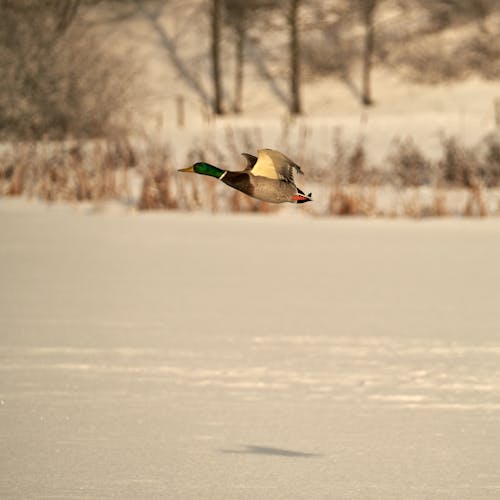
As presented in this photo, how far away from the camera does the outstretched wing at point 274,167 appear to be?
59.1 inches

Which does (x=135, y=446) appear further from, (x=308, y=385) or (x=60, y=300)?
(x=60, y=300)

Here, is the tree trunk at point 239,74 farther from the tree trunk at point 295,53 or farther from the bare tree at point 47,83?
the bare tree at point 47,83

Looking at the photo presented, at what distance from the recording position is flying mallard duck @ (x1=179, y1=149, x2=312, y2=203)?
58.6 inches

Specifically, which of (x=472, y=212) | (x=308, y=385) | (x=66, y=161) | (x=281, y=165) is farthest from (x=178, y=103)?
(x=281, y=165)

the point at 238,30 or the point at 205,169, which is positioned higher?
the point at 238,30

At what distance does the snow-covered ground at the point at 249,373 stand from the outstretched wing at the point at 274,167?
86.5 inches

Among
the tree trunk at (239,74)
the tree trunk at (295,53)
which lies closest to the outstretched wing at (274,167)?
the tree trunk at (295,53)

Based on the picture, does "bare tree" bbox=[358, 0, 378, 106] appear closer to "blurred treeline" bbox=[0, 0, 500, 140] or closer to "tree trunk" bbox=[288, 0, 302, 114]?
"blurred treeline" bbox=[0, 0, 500, 140]

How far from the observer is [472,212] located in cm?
1185

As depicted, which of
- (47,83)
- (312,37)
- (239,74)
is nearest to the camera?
(47,83)

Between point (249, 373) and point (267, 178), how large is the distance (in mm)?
3671

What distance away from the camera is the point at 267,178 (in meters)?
1.51

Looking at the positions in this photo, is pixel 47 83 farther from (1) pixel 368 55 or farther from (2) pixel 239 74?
(1) pixel 368 55

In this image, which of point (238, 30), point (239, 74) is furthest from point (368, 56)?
point (238, 30)
